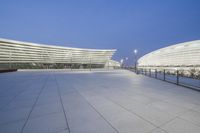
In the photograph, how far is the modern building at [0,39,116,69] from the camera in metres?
59.8

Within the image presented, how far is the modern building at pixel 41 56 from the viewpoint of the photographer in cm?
5975

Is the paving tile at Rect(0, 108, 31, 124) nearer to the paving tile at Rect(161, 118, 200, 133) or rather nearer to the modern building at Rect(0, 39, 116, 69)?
the paving tile at Rect(161, 118, 200, 133)

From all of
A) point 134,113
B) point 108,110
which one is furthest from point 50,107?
point 134,113

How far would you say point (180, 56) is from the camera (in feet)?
212

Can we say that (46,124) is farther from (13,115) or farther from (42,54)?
(42,54)

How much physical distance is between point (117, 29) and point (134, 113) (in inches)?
6462

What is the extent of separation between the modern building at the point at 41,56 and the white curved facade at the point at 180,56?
1386 inches

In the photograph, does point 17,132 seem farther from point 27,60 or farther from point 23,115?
point 27,60

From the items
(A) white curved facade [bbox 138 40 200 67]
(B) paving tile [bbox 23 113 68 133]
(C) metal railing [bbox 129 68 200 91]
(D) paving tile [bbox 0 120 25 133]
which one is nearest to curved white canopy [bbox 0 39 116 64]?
(A) white curved facade [bbox 138 40 200 67]

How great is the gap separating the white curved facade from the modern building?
35.2m

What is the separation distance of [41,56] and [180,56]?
3288 inches

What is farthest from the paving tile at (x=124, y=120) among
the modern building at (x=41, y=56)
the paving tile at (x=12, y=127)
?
the modern building at (x=41, y=56)

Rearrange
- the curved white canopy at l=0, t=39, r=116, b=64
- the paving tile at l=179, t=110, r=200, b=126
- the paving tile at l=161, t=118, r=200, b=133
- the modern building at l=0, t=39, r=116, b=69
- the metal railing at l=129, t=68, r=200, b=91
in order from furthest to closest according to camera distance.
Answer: the curved white canopy at l=0, t=39, r=116, b=64, the modern building at l=0, t=39, r=116, b=69, the metal railing at l=129, t=68, r=200, b=91, the paving tile at l=179, t=110, r=200, b=126, the paving tile at l=161, t=118, r=200, b=133

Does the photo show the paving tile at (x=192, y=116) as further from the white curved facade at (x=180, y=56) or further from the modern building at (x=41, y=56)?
the white curved facade at (x=180, y=56)
